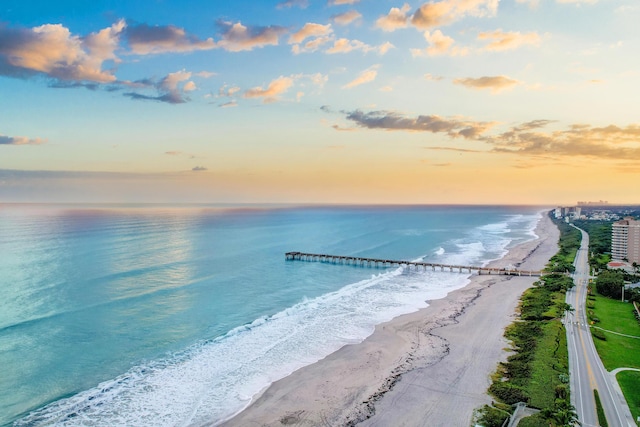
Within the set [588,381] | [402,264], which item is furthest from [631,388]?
[402,264]

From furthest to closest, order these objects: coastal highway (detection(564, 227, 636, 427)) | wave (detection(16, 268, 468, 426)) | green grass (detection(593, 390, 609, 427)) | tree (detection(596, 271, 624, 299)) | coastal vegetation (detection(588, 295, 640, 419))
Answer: tree (detection(596, 271, 624, 299)) < coastal vegetation (detection(588, 295, 640, 419)) < wave (detection(16, 268, 468, 426)) < coastal highway (detection(564, 227, 636, 427)) < green grass (detection(593, 390, 609, 427))

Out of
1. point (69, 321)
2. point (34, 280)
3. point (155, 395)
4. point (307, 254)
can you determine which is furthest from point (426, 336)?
point (34, 280)

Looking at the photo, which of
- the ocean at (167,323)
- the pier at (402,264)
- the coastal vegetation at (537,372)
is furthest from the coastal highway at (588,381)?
the pier at (402,264)

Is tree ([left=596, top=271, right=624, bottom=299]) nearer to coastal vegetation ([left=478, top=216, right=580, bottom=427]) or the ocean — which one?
coastal vegetation ([left=478, top=216, right=580, bottom=427])

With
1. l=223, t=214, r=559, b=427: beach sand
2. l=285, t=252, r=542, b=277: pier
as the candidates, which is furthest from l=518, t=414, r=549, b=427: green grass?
l=285, t=252, r=542, b=277: pier

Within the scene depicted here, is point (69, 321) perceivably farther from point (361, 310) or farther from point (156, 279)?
point (361, 310)

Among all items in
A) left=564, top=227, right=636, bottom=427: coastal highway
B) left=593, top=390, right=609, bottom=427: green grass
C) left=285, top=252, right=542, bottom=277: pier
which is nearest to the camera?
left=593, top=390, right=609, bottom=427: green grass
